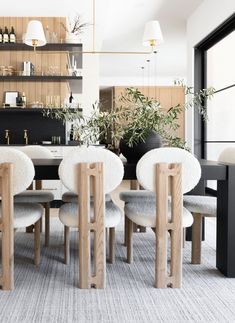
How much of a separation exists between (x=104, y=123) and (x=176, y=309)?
1265 millimetres

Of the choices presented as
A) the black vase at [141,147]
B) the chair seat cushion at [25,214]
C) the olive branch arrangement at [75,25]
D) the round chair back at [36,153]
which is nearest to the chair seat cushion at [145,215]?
the black vase at [141,147]

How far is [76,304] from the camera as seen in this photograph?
2178mm

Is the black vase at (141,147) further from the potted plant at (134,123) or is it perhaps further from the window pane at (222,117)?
the window pane at (222,117)

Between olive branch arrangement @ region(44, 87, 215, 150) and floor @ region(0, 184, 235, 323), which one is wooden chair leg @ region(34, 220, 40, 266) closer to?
floor @ region(0, 184, 235, 323)

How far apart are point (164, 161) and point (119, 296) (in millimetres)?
790

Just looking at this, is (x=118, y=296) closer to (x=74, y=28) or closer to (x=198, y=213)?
(x=198, y=213)

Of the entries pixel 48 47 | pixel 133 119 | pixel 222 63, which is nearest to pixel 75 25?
pixel 48 47

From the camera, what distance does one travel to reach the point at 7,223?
7.73 feet

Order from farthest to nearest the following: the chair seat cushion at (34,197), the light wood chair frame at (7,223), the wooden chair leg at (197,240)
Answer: the chair seat cushion at (34,197) < the wooden chair leg at (197,240) < the light wood chair frame at (7,223)

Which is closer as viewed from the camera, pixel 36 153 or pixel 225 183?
pixel 225 183

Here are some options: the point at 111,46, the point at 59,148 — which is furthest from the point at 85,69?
the point at 59,148

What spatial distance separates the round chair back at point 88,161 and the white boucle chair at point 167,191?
13cm

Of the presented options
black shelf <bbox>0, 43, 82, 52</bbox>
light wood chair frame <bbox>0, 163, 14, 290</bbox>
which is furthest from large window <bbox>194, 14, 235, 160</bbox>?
light wood chair frame <bbox>0, 163, 14, 290</bbox>

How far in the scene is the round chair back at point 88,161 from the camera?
233cm
